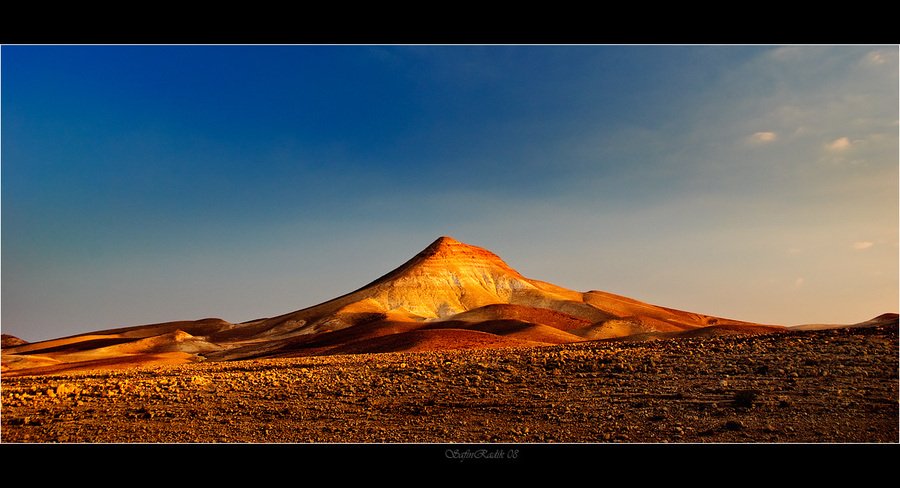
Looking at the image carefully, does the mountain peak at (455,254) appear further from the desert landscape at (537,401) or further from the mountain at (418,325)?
the desert landscape at (537,401)

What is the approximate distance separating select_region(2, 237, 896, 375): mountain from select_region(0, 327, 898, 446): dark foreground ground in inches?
926

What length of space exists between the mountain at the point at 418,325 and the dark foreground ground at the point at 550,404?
2353 cm

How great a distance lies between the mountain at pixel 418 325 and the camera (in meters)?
42.5

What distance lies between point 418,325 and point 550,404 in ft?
167

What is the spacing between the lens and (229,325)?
9788cm

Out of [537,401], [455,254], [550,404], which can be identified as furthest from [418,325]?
[455,254]

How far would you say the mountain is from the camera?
42.5 meters

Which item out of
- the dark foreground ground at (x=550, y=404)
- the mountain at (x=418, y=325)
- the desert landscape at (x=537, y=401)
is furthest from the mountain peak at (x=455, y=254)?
the dark foreground ground at (x=550, y=404)
